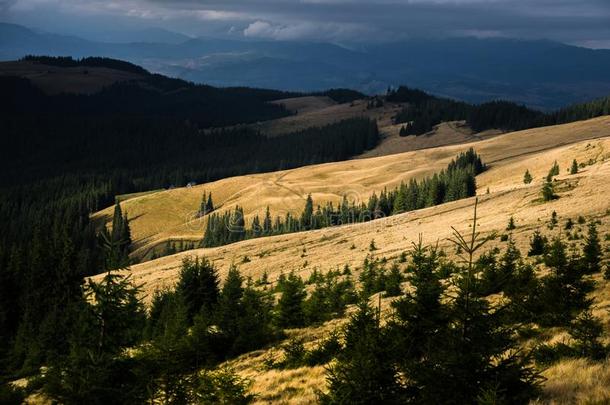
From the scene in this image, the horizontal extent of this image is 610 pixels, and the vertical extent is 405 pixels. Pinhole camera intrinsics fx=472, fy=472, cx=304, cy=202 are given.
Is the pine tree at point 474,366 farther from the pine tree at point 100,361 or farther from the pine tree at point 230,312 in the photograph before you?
the pine tree at point 230,312

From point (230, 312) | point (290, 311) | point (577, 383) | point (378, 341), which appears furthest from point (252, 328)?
point (577, 383)

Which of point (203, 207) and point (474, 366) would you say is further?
point (203, 207)

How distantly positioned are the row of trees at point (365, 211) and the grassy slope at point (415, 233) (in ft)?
55.0

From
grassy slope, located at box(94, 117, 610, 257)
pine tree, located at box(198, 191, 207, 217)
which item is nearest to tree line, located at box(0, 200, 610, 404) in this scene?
grassy slope, located at box(94, 117, 610, 257)

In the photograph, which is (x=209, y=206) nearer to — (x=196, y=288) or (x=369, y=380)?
(x=196, y=288)

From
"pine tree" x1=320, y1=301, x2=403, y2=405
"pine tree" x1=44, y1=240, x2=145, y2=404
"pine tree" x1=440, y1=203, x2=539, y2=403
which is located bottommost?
"pine tree" x1=44, y1=240, x2=145, y2=404

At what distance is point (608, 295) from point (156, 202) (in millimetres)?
185748

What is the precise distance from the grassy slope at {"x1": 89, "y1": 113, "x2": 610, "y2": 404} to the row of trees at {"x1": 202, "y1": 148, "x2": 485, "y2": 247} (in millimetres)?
16773

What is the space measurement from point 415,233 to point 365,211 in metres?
65.8

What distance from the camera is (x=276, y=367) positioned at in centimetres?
2327

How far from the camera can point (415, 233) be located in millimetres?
60531

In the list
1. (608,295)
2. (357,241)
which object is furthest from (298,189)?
(608,295)

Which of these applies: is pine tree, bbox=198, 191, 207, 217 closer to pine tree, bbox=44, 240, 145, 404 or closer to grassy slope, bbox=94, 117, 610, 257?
grassy slope, bbox=94, 117, 610, 257

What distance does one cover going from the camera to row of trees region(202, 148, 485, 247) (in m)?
114
